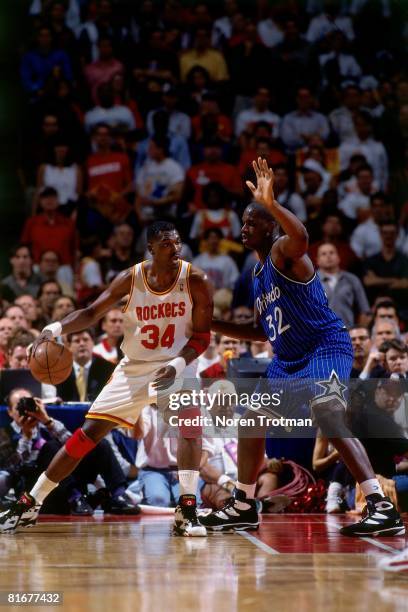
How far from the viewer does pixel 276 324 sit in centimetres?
643

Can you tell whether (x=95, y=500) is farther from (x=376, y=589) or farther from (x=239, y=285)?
(x=376, y=589)

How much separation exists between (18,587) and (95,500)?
3.70 meters

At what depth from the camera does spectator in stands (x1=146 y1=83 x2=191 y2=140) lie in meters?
13.1

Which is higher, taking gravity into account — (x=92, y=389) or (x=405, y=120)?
(x=405, y=120)

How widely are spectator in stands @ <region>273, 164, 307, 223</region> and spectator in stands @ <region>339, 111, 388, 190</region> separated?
1.00m

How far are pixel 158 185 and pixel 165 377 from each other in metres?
6.80

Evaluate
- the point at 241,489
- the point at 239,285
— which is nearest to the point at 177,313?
the point at 241,489

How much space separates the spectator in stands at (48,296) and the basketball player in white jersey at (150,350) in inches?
142

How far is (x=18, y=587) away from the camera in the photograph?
4367 mm

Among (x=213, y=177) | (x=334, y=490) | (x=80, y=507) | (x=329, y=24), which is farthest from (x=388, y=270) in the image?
(x=80, y=507)

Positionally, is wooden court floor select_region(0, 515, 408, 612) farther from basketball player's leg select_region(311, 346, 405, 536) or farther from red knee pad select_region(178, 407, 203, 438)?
red knee pad select_region(178, 407, 203, 438)

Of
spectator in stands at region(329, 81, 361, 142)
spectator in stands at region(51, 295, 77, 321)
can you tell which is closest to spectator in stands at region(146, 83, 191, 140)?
spectator in stands at region(329, 81, 361, 142)

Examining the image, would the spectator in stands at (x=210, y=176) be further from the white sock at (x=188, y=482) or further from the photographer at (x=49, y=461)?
the white sock at (x=188, y=482)

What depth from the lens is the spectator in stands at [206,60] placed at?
1384cm
